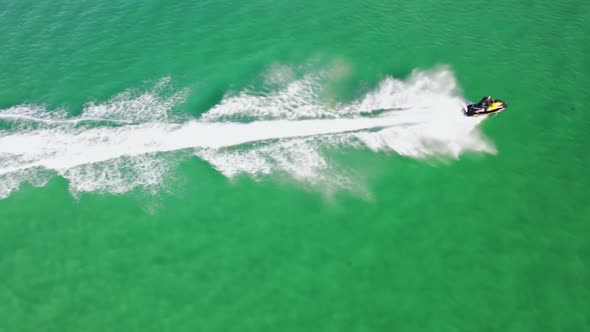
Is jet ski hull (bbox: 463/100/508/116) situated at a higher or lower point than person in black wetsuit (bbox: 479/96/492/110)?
lower

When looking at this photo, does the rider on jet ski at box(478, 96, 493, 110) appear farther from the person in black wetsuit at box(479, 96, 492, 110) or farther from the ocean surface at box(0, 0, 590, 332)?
the ocean surface at box(0, 0, 590, 332)

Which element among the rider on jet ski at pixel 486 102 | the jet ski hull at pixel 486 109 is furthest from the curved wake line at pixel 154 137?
the rider on jet ski at pixel 486 102

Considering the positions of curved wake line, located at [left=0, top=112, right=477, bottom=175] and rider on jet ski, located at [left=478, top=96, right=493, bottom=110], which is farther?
curved wake line, located at [left=0, top=112, right=477, bottom=175]

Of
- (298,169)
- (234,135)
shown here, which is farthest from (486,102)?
(234,135)

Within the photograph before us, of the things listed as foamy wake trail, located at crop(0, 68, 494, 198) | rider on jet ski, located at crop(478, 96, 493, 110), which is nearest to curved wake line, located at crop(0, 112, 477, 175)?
foamy wake trail, located at crop(0, 68, 494, 198)

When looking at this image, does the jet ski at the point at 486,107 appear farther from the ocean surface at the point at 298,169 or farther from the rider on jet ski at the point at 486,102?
the ocean surface at the point at 298,169

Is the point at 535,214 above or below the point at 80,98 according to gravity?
below

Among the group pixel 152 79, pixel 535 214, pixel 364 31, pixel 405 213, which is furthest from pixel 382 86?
pixel 152 79

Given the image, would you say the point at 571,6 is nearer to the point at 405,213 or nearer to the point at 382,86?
the point at 382,86
